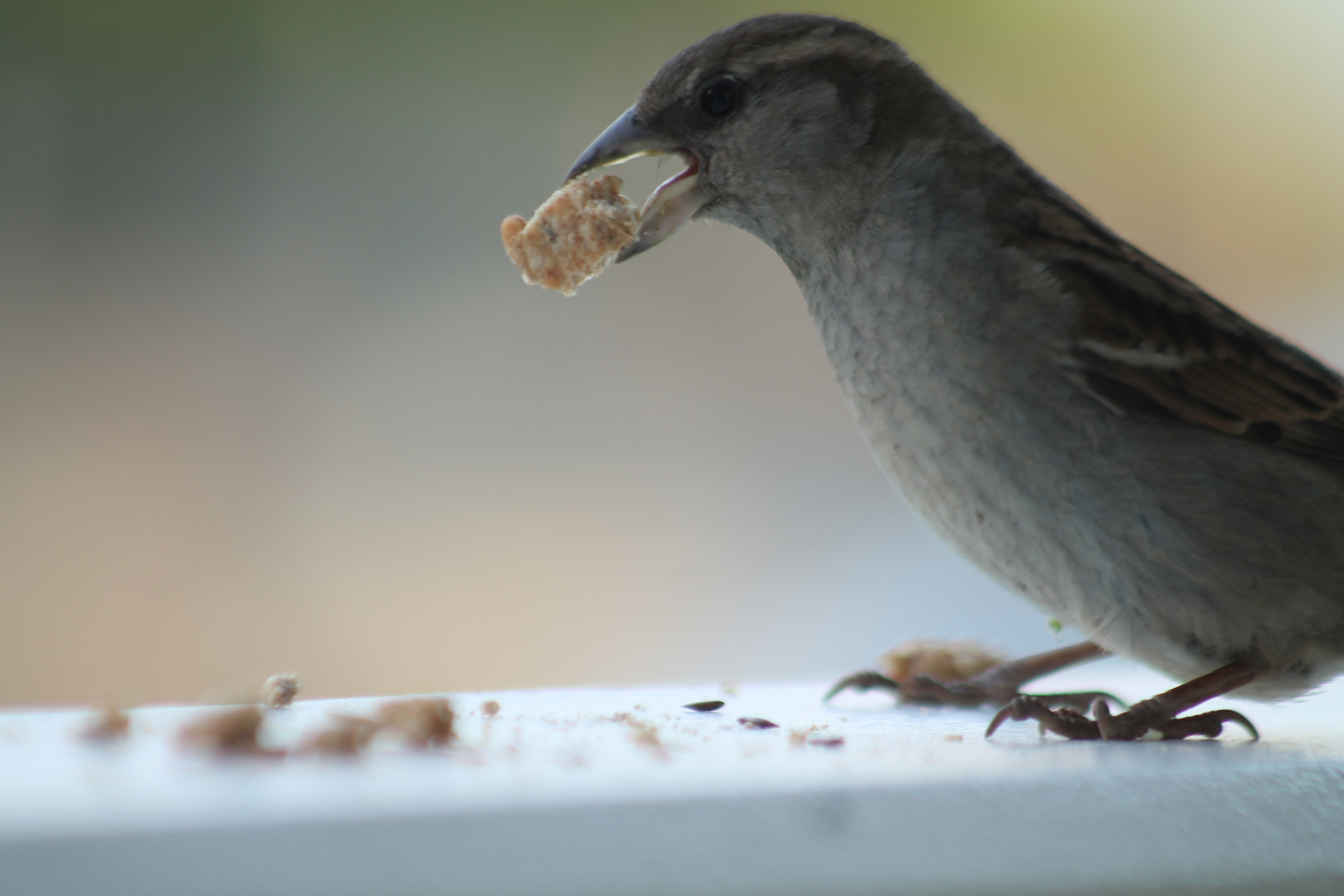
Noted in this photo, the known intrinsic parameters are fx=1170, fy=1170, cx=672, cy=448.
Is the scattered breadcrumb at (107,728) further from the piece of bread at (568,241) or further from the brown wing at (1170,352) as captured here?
the brown wing at (1170,352)

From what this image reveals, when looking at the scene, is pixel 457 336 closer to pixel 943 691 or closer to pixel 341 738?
pixel 943 691

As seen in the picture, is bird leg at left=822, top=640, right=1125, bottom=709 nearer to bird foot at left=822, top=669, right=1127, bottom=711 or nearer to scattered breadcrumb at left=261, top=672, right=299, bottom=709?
bird foot at left=822, top=669, right=1127, bottom=711

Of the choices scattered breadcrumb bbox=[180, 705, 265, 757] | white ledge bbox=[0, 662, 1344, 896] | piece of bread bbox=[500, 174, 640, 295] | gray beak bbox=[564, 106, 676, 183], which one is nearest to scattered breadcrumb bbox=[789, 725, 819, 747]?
white ledge bbox=[0, 662, 1344, 896]

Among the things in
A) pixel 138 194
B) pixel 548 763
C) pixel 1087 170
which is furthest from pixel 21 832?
pixel 1087 170

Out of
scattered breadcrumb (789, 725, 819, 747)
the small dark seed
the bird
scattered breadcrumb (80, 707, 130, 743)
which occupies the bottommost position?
scattered breadcrumb (789, 725, 819, 747)

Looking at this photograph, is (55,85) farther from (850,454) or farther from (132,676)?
(850,454)

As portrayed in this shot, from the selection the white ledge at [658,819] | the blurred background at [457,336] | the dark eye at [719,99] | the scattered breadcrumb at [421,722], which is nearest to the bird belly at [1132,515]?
the white ledge at [658,819]

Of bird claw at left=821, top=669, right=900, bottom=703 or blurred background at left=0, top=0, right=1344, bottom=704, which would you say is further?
blurred background at left=0, top=0, right=1344, bottom=704
